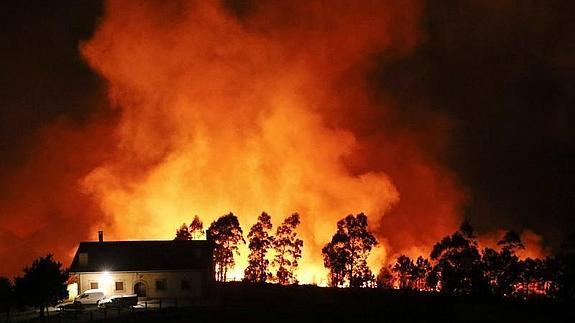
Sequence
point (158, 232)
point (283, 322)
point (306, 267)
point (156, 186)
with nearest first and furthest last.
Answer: point (283, 322)
point (306, 267)
point (158, 232)
point (156, 186)

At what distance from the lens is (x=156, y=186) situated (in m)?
123

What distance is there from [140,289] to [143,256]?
3587mm

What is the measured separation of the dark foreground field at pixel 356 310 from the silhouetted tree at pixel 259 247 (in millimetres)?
18984

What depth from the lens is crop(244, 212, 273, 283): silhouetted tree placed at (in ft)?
263

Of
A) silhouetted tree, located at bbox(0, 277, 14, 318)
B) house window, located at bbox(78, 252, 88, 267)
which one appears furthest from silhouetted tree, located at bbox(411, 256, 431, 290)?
silhouetted tree, located at bbox(0, 277, 14, 318)

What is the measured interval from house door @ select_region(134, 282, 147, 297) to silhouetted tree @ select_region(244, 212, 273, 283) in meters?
17.3

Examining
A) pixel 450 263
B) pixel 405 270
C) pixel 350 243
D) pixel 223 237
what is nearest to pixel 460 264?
pixel 450 263

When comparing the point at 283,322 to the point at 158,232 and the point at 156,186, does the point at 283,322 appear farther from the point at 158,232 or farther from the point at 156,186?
the point at 156,186

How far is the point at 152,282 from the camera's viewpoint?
65.8m

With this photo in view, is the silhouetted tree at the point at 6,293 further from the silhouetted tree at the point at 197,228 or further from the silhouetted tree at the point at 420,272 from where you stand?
the silhouetted tree at the point at 420,272

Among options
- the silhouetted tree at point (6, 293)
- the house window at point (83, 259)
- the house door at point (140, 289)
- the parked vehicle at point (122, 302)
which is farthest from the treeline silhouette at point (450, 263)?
the silhouetted tree at point (6, 293)

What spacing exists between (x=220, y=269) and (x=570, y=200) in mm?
81796

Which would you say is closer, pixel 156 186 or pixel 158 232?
pixel 158 232

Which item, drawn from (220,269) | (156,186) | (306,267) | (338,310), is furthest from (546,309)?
(156,186)
